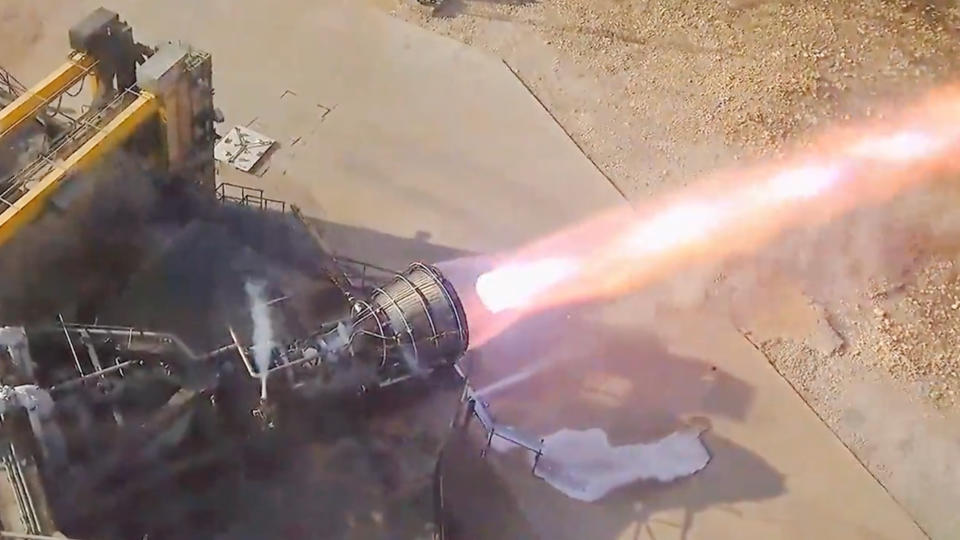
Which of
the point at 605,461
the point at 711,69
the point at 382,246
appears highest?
Result: the point at 711,69

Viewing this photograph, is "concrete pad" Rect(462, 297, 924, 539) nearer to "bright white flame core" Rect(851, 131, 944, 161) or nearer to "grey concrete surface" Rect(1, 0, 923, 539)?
"grey concrete surface" Rect(1, 0, 923, 539)

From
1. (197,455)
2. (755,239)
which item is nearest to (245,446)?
(197,455)

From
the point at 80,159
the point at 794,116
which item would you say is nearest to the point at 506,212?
the point at 794,116

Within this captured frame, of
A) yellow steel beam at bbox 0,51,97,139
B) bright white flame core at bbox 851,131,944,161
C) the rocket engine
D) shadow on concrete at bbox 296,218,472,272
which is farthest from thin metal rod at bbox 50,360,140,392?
bright white flame core at bbox 851,131,944,161

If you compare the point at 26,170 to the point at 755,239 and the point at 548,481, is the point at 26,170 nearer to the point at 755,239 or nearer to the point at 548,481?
the point at 548,481

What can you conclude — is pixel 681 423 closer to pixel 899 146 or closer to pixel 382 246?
pixel 382 246

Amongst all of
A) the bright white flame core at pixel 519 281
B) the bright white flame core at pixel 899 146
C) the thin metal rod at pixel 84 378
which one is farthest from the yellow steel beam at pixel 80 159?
the bright white flame core at pixel 899 146
